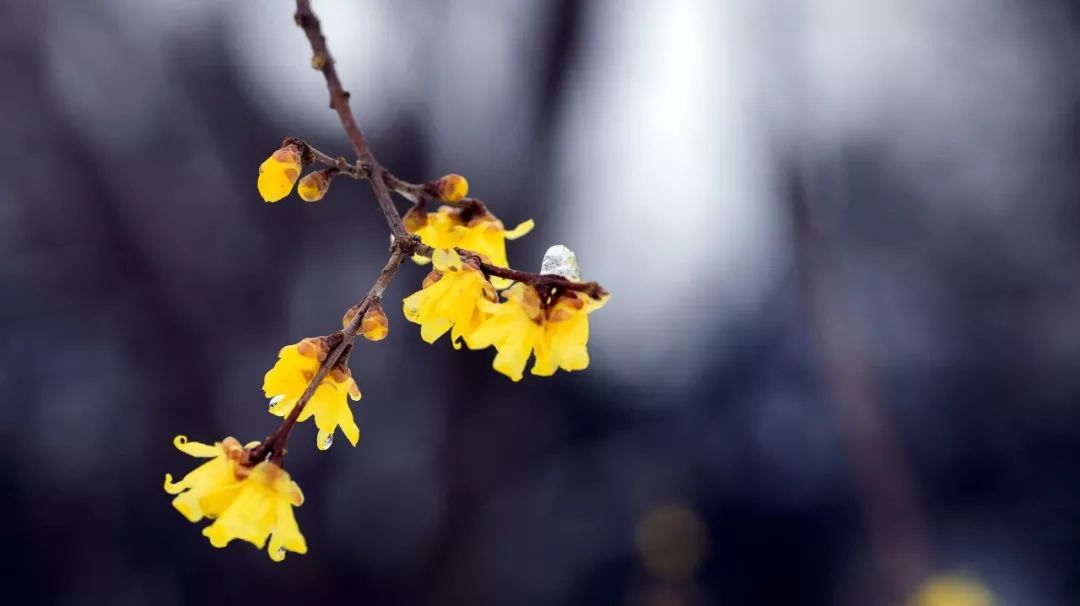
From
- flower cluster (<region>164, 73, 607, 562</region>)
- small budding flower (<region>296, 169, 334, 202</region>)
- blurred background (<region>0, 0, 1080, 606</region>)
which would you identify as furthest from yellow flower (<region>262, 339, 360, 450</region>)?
blurred background (<region>0, 0, 1080, 606</region>)

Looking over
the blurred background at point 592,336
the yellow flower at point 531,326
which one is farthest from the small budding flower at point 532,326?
the blurred background at point 592,336

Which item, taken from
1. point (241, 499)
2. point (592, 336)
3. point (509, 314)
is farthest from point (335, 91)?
point (592, 336)

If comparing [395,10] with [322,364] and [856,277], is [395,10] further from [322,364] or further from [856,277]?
[322,364]

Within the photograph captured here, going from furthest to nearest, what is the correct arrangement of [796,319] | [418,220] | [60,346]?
1. [796,319]
2. [60,346]
3. [418,220]

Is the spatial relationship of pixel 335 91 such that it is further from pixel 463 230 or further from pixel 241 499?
pixel 241 499

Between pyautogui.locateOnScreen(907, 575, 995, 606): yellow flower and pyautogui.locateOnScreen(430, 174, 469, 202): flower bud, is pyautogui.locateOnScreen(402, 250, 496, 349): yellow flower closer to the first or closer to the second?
pyautogui.locateOnScreen(430, 174, 469, 202): flower bud

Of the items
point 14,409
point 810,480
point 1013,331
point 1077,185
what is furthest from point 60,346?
point 1077,185
